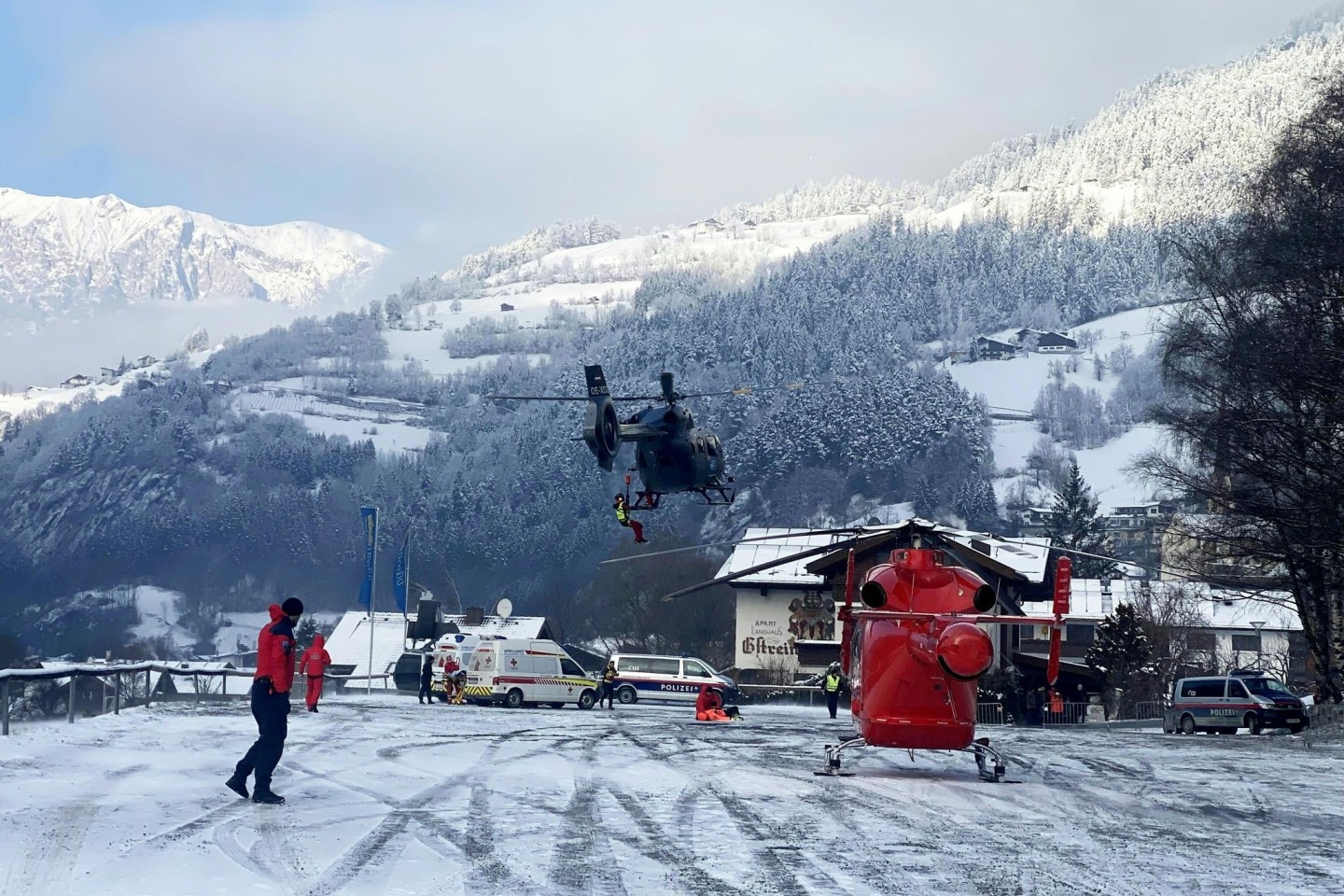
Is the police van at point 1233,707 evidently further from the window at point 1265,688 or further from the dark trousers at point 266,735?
the dark trousers at point 266,735

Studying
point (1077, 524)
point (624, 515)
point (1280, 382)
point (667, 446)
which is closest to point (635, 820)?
point (624, 515)

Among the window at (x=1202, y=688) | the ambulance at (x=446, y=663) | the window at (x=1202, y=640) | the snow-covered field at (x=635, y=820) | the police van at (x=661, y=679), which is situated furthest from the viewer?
the window at (x=1202, y=640)

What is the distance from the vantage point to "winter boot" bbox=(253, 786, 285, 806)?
1402 cm

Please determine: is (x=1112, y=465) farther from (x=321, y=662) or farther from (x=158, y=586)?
(x=321, y=662)

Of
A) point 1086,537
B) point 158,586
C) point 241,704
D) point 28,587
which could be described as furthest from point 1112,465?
point 241,704

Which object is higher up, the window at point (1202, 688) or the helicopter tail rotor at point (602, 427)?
the helicopter tail rotor at point (602, 427)

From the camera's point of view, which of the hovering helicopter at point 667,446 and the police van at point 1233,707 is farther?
the police van at point 1233,707

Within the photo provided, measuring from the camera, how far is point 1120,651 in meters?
59.2

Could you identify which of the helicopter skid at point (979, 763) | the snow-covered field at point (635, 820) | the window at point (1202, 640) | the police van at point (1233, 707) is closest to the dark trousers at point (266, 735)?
the snow-covered field at point (635, 820)

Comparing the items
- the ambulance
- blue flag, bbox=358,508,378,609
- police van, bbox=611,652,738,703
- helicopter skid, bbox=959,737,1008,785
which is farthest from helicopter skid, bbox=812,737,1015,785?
blue flag, bbox=358,508,378,609

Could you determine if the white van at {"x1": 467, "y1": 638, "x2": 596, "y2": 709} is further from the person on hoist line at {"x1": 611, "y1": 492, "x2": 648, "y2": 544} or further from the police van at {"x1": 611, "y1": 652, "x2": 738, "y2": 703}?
the person on hoist line at {"x1": 611, "y1": 492, "x2": 648, "y2": 544}

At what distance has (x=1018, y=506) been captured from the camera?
15462cm

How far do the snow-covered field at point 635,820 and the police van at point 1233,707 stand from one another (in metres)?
14.0

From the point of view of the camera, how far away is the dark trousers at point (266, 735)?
14102 millimetres
